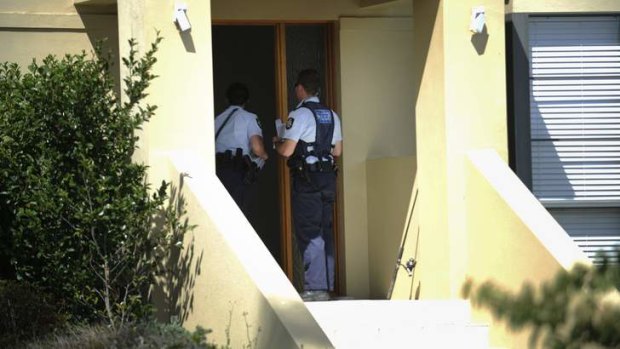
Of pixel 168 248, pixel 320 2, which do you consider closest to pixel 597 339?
pixel 168 248

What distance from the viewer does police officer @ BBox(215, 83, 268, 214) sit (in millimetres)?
9742

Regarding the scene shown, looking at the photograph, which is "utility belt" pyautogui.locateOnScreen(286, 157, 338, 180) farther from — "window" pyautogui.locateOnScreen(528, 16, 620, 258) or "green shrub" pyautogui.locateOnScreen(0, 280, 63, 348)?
"green shrub" pyautogui.locateOnScreen(0, 280, 63, 348)

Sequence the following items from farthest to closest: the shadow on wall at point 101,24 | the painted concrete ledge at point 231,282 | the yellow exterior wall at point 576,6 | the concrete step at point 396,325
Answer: the yellow exterior wall at point 576,6, the shadow on wall at point 101,24, the concrete step at point 396,325, the painted concrete ledge at point 231,282

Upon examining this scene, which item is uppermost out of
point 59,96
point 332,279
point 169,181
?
point 59,96

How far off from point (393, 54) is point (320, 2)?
83 cm

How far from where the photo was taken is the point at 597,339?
213cm

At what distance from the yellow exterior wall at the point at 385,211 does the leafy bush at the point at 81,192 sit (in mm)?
2552

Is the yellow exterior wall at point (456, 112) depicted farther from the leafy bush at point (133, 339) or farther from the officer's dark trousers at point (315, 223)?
the leafy bush at point (133, 339)

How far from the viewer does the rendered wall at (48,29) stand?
9.75m

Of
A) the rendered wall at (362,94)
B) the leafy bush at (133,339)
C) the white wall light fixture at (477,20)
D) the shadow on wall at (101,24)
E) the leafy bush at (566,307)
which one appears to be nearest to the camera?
the leafy bush at (566,307)

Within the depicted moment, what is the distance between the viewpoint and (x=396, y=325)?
831cm

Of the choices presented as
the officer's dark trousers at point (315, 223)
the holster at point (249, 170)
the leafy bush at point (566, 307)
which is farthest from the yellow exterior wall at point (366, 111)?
the leafy bush at point (566, 307)

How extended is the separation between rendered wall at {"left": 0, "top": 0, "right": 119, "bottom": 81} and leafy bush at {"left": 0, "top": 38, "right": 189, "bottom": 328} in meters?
1.66

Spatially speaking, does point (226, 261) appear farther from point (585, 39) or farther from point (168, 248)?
point (585, 39)
